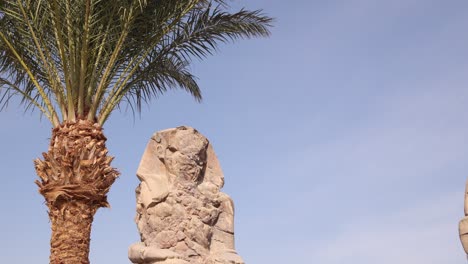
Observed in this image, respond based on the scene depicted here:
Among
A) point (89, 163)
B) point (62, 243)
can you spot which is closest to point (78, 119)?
point (89, 163)

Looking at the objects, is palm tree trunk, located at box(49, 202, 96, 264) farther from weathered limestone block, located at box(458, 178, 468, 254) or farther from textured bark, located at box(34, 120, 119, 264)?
weathered limestone block, located at box(458, 178, 468, 254)

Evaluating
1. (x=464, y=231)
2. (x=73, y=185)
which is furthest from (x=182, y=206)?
(x=73, y=185)

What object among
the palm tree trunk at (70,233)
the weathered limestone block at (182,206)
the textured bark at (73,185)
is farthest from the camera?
the textured bark at (73,185)

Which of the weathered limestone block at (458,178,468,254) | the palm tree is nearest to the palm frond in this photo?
the palm tree

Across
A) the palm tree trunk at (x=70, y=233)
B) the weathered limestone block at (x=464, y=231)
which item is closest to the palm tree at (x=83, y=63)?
the palm tree trunk at (x=70, y=233)

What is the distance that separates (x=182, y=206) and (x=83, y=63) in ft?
15.6

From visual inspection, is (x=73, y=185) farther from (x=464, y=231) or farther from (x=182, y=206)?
(x=464, y=231)

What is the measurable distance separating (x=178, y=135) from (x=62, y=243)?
4018 mm

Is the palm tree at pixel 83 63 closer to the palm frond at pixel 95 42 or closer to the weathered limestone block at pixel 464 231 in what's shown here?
the palm frond at pixel 95 42

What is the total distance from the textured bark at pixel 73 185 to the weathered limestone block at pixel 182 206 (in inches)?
136

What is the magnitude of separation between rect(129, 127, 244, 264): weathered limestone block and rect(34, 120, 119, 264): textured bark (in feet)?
11.4

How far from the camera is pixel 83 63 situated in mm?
12180

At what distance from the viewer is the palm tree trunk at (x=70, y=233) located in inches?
452

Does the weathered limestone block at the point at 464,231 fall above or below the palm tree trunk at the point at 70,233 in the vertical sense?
below
